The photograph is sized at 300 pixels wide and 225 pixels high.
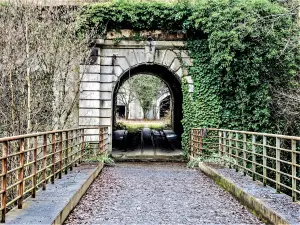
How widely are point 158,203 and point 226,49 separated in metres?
9.09

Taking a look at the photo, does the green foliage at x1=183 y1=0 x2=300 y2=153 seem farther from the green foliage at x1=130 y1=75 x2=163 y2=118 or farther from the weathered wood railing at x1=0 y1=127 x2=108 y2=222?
the green foliage at x1=130 y1=75 x2=163 y2=118

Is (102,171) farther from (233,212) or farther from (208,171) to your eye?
(233,212)

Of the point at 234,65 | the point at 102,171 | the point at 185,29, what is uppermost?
the point at 185,29

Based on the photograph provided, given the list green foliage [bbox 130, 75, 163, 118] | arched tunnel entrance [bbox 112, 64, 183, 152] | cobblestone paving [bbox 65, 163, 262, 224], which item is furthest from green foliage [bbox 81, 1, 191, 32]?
green foliage [bbox 130, 75, 163, 118]

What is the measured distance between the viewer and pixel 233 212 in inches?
259

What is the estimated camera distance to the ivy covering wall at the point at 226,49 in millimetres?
15047

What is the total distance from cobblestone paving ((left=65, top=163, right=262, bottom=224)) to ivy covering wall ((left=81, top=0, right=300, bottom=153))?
6177 mm

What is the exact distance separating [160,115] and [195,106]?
31.2m

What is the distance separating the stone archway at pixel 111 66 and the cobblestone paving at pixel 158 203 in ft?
21.3

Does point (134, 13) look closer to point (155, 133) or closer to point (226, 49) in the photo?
point (226, 49)

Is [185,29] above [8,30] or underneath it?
above

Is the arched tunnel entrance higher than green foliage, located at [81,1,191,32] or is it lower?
lower

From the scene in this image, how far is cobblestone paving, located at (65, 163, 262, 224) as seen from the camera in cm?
614

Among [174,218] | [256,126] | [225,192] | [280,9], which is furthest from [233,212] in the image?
[280,9]
